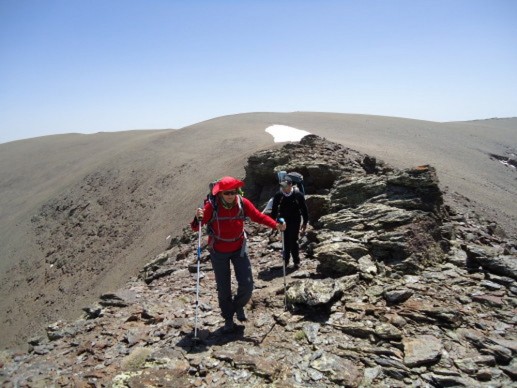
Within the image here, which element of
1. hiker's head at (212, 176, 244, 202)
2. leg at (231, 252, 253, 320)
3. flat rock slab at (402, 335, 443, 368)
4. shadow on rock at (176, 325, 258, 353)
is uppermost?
hiker's head at (212, 176, 244, 202)

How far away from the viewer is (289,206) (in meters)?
8.95

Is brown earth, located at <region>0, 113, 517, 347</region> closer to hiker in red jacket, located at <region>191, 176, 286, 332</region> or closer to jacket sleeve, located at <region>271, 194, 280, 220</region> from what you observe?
jacket sleeve, located at <region>271, 194, 280, 220</region>

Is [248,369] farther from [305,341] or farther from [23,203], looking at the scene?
[23,203]

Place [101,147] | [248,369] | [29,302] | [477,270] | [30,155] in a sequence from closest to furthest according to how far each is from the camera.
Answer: [248,369]
[477,270]
[29,302]
[101,147]
[30,155]

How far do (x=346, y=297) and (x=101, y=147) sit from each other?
179 feet

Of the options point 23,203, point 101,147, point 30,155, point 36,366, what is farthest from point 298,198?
point 30,155

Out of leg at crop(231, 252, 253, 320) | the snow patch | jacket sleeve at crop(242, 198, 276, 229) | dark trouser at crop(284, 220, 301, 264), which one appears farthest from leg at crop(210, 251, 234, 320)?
the snow patch

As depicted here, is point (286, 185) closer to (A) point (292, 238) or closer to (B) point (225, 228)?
(A) point (292, 238)

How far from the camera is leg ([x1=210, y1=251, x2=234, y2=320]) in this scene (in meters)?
6.39

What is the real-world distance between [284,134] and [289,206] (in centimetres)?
2818

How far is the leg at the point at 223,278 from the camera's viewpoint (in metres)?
6.39

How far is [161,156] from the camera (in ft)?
118

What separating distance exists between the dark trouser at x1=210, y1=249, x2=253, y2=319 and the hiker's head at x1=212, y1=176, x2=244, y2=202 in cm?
98

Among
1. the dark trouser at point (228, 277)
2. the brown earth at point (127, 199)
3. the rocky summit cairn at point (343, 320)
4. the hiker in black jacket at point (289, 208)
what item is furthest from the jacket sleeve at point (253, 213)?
the brown earth at point (127, 199)
